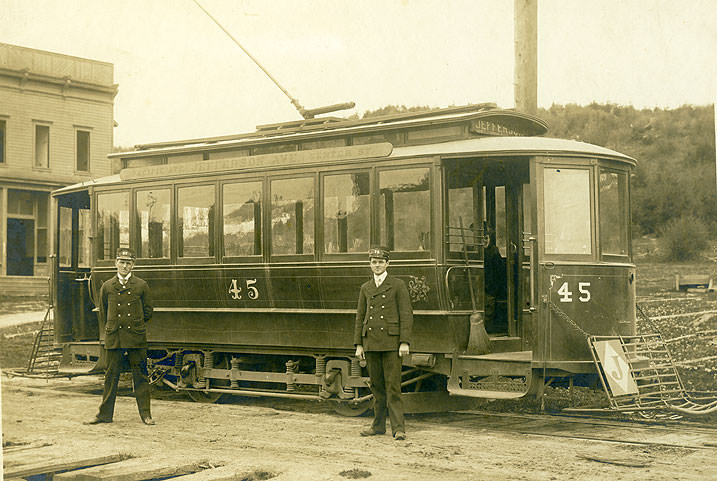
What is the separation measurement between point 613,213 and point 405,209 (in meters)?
2.27

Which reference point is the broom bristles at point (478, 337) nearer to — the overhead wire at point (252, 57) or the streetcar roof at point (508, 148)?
the streetcar roof at point (508, 148)

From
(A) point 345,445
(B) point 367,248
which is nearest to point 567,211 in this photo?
(B) point 367,248

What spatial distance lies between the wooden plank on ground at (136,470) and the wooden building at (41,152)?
13730 millimetres

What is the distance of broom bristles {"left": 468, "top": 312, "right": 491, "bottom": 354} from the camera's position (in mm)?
9195

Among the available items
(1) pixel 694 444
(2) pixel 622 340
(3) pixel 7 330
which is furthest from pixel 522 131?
(3) pixel 7 330

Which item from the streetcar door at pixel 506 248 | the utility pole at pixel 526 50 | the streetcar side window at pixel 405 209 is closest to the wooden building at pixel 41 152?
the utility pole at pixel 526 50

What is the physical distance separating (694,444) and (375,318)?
314cm

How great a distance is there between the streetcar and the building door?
908 centimetres

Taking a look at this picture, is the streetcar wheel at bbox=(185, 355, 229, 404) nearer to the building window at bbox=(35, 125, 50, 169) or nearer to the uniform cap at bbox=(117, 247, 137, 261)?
the uniform cap at bbox=(117, 247, 137, 261)

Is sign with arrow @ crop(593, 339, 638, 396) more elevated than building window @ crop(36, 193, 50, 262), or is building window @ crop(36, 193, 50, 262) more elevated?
building window @ crop(36, 193, 50, 262)

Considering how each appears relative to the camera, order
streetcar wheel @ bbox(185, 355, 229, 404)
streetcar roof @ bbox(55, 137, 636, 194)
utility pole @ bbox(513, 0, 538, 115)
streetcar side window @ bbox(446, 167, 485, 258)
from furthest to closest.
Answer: streetcar wheel @ bbox(185, 355, 229, 404), utility pole @ bbox(513, 0, 538, 115), streetcar side window @ bbox(446, 167, 485, 258), streetcar roof @ bbox(55, 137, 636, 194)

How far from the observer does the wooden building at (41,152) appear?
69.0ft

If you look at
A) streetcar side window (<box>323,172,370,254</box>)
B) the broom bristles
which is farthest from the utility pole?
the broom bristles

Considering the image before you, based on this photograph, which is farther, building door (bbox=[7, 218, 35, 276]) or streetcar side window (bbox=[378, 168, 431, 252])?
building door (bbox=[7, 218, 35, 276])
